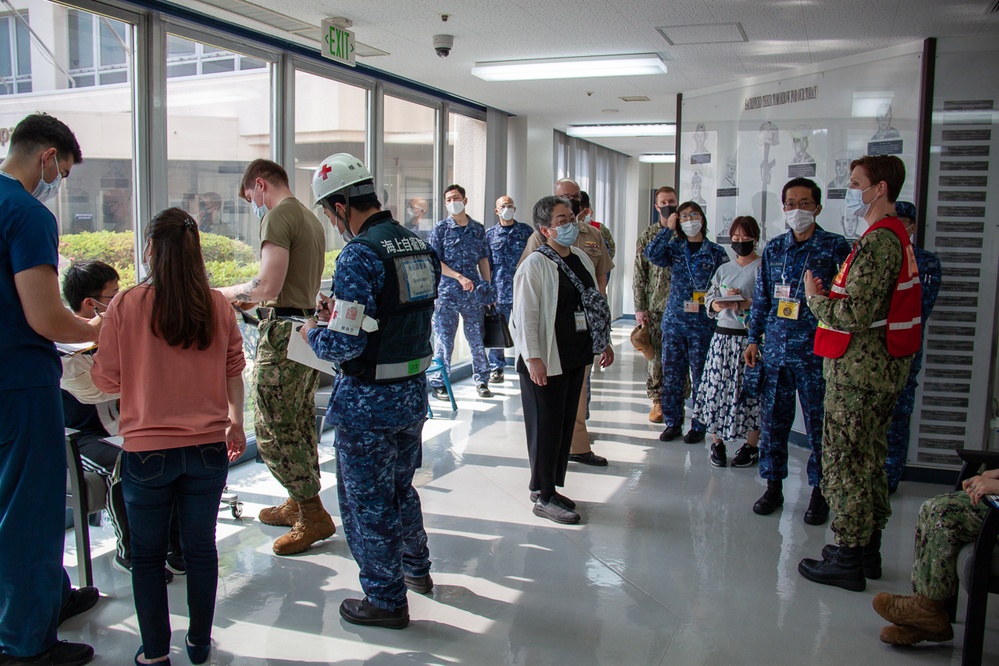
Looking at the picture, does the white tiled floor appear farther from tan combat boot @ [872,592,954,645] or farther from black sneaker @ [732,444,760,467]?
black sneaker @ [732,444,760,467]

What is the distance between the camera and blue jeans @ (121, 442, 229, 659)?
230cm

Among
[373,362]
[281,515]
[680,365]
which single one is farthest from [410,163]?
[373,362]

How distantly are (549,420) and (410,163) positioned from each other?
154 inches

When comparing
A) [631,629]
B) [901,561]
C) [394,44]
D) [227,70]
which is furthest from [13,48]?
[901,561]

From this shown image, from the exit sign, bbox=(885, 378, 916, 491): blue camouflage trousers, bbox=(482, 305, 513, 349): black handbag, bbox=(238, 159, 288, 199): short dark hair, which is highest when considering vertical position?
the exit sign

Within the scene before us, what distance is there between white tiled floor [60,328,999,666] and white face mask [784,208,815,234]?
4.87 feet

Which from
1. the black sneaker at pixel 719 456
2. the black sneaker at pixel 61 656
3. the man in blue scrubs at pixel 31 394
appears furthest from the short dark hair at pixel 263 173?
the black sneaker at pixel 719 456

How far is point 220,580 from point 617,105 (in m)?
5.87

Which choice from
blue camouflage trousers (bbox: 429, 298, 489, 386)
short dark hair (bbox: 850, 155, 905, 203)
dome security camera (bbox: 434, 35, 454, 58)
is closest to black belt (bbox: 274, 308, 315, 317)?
dome security camera (bbox: 434, 35, 454, 58)

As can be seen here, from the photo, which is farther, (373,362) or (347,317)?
(373,362)

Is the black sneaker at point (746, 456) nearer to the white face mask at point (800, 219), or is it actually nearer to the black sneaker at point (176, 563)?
the white face mask at point (800, 219)

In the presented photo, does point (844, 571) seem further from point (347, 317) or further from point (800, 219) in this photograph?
point (347, 317)

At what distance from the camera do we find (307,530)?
11.7 feet

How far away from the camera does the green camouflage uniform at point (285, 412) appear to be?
3.41m
